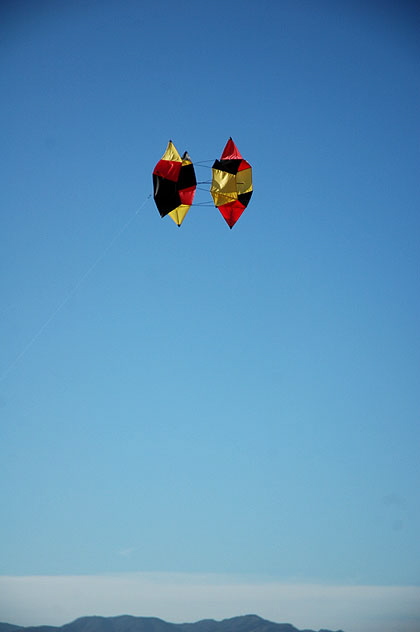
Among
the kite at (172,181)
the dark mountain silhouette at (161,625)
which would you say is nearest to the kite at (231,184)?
the kite at (172,181)

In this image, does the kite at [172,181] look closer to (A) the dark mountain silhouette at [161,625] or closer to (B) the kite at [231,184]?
(B) the kite at [231,184]

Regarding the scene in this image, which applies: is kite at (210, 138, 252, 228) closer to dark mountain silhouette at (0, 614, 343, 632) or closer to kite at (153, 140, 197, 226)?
kite at (153, 140, 197, 226)

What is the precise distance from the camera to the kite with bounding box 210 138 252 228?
24.3m

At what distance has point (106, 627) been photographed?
504ft

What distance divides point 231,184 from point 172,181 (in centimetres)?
228

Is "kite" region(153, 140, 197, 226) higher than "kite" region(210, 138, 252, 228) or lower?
lower

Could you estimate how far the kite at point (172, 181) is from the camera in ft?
76.3

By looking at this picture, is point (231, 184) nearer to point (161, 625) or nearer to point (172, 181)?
point (172, 181)

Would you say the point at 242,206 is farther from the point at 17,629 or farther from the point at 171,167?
the point at 17,629

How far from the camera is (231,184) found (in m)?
24.4

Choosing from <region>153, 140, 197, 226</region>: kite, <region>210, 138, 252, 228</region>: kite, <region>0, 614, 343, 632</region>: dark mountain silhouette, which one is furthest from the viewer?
<region>0, 614, 343, 632</region>: dark mountain silhouette

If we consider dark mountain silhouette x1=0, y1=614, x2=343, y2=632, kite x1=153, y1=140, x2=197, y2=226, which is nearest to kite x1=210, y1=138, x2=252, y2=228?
kite x1=153, y1=140, x2=197, y2=226

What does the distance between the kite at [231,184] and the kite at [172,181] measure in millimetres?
1015

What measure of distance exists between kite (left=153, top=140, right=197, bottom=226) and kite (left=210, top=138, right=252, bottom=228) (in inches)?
39.9
